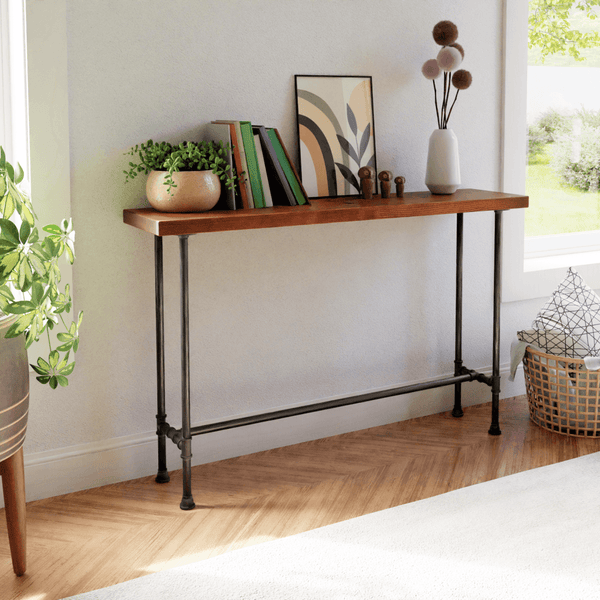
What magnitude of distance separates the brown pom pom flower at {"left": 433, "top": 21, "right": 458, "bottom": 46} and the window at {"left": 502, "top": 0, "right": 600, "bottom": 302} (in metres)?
0.45

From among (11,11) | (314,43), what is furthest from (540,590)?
(11,11)

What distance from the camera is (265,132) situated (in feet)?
7.77

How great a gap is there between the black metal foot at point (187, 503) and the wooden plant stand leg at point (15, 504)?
531 mm

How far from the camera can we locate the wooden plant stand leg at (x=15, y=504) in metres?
1.85

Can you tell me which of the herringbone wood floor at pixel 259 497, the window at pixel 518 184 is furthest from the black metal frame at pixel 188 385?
the window at pixel 518 184

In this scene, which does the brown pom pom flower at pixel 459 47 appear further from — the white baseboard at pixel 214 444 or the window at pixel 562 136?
the white baseboard at pixel 214 444

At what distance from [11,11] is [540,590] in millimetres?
2241

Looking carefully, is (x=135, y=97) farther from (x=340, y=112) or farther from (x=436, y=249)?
(x=436, y=249)

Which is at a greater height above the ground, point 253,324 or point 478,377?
point 253,324

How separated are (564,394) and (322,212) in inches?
51.0

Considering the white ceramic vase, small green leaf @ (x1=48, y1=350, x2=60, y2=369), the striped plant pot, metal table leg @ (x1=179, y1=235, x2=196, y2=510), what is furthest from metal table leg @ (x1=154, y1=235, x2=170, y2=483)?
the white ceramic vase

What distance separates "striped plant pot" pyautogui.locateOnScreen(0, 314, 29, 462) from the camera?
164 centimetres

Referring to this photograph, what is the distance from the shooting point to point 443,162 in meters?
2.70

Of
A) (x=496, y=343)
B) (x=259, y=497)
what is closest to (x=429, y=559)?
(x=259, y=497)
